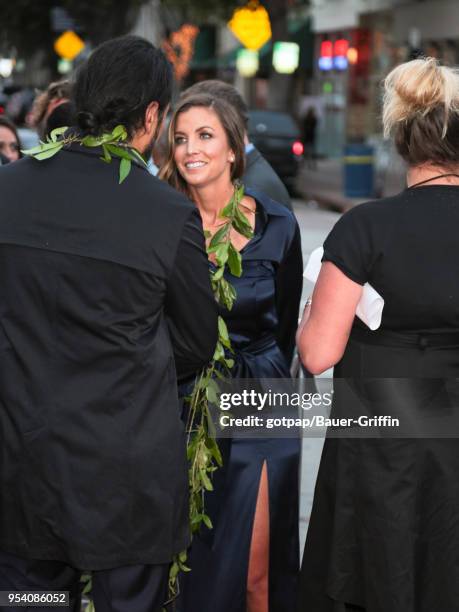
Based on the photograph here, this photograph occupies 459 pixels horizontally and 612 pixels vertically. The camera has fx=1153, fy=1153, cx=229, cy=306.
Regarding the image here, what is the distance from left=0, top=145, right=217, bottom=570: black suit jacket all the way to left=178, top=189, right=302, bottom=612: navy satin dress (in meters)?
1.09

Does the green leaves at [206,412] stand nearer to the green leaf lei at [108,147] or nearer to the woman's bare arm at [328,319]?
the woman's bare arm at [328,319]

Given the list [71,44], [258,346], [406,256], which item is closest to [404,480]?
[406,256]

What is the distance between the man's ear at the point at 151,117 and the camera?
9.32 ft

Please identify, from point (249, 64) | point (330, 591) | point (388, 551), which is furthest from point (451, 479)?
point (249, 64)

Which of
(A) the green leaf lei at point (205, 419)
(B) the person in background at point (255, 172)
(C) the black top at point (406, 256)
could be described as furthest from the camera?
(B) the person in background at point (255, 172)

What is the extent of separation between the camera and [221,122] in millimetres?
4164

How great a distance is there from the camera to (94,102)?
279 cm

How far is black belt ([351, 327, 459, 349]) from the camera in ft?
9.93

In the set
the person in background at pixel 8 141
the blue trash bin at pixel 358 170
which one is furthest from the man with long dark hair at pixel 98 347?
the blue trash bin at pixel 358 170

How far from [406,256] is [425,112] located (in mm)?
372

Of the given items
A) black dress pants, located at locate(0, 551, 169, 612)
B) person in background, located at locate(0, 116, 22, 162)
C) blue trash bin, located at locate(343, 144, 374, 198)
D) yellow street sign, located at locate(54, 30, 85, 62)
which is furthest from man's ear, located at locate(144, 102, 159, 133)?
yellow street sign, located at locate(54, 30, 85, 62)

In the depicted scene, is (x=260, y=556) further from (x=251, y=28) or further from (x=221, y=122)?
(x=251, y=28)

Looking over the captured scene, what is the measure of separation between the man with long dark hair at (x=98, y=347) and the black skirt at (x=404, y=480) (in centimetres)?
55

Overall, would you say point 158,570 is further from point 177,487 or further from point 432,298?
point 432,298
